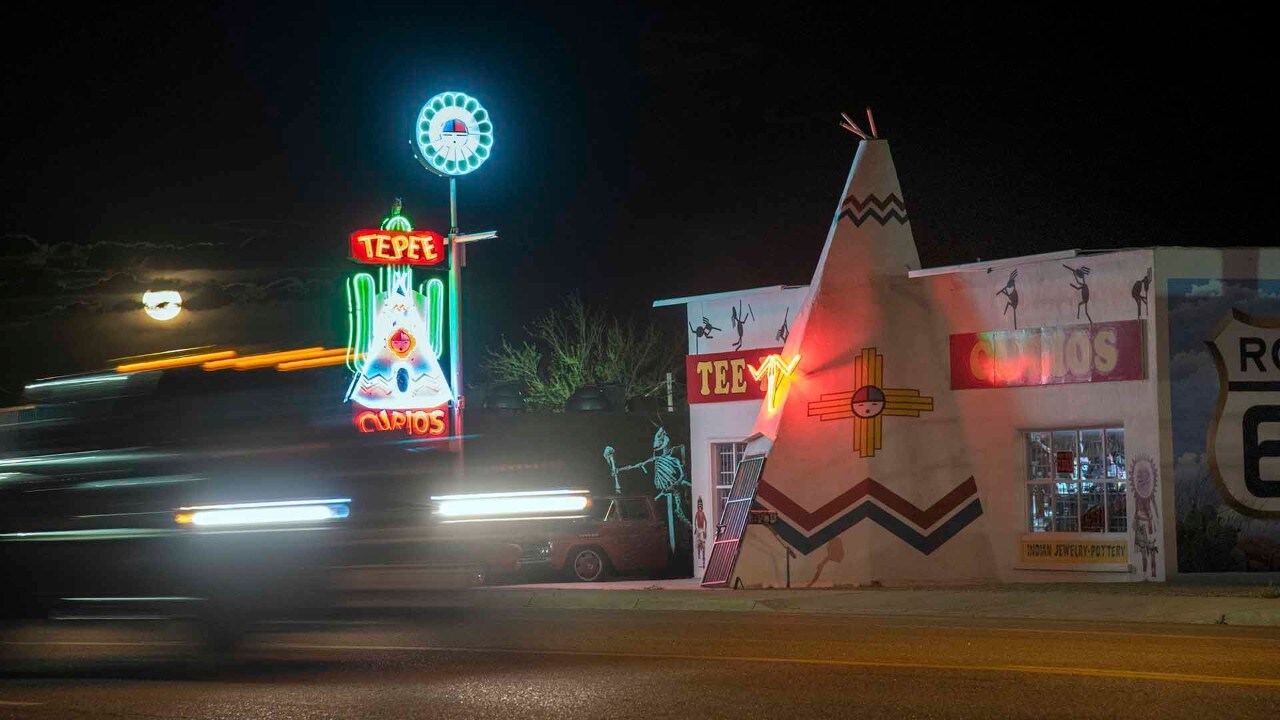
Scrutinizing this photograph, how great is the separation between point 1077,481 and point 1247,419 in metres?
2.42

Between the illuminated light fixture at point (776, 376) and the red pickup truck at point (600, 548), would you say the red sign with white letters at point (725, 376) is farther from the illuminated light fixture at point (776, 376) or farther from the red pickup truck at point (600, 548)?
the red pickup truck at point (600, 548)

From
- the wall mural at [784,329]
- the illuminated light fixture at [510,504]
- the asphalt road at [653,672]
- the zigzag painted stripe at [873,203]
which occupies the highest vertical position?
the zigzag painted stripe at [873,203]

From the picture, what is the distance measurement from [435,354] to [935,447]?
1533 centimetres

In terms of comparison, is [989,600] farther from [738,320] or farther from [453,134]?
[453,134]

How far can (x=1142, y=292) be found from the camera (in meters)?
19.4

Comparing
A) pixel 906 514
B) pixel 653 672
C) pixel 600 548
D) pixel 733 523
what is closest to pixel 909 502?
pixel 906 514

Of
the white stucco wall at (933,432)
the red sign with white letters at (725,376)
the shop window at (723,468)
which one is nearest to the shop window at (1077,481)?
the white stucco wall at (933,432)

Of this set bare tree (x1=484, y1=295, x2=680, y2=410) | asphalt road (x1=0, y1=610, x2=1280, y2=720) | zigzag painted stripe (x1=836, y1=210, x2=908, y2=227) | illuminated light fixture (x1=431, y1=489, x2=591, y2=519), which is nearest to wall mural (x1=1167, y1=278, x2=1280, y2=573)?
zigzag painted stripe (x1=836, y1=210, x2=908, y2=227)

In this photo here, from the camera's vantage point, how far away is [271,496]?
11109mm

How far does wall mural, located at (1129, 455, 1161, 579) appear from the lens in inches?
759

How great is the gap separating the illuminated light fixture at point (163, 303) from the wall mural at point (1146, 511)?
2483cm

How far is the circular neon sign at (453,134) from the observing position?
104 ft

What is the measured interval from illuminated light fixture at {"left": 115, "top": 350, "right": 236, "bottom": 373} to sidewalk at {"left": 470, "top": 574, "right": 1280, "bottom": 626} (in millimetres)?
3464

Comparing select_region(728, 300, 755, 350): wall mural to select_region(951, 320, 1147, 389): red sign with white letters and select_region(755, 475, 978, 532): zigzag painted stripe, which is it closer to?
select_region(951, 320, 1147, 389): red sign with white letters
